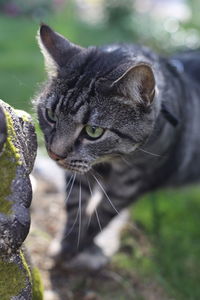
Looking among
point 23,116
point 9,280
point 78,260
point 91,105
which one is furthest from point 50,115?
point 78,260

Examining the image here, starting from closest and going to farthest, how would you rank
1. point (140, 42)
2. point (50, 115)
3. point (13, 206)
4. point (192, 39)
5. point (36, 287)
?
1. point (13, 206)
2. point (36, 287)
3. point (50, 115)
4. point (192, 39)
5. point (140, 42)

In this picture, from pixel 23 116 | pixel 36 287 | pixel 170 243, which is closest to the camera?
pixel 23 116

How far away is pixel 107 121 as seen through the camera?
2047mm

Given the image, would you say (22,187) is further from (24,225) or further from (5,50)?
(5,50)

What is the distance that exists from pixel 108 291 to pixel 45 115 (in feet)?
3.32

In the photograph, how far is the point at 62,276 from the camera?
102 inches

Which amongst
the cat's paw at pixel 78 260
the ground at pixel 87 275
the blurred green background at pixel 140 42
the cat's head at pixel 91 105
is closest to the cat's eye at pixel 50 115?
the cat's head at pixel 91 105

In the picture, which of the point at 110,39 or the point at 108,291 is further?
the point at 110,39

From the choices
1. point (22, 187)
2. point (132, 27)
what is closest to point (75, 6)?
point (132, 27)

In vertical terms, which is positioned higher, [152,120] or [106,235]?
[152,120]

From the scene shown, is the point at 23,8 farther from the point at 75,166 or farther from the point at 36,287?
Result: the point at 36,287

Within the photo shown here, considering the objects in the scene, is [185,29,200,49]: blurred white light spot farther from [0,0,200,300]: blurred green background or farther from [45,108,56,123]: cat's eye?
[45,108,56,123]: cat's eye

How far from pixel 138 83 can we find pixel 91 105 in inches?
8.5

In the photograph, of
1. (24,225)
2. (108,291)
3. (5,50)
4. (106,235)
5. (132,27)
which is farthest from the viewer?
(132,27)
